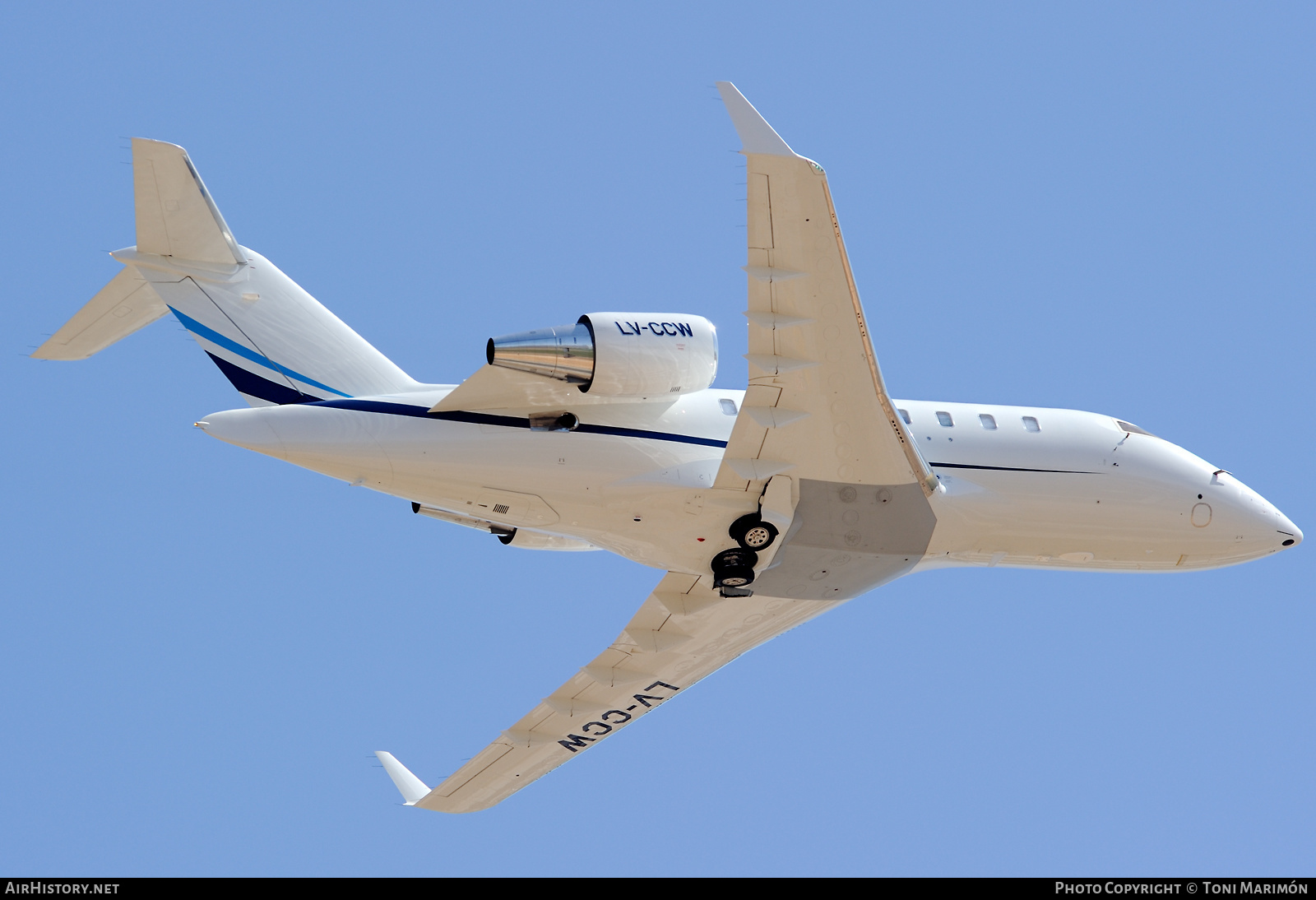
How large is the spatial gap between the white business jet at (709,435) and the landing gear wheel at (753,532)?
3 centimetres

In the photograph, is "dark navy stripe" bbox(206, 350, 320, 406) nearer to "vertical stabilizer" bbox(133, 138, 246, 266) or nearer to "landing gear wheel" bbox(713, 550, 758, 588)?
"vertical stabilizer" bbox(133, 138, 246, 266)

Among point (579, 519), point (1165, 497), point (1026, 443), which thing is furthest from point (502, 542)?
point (1165, 497)

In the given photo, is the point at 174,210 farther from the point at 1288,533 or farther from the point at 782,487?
the point at 1288,533

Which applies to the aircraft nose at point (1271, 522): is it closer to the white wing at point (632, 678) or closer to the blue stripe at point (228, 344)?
the white wing at point (632, 678)

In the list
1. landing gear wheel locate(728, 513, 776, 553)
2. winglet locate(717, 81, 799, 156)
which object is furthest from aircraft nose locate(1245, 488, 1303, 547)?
winglet locate(717, 81, 799, 156)

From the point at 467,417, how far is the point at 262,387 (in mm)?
2545

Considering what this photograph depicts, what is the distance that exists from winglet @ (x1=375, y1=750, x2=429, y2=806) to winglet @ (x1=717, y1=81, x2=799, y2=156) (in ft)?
42.9

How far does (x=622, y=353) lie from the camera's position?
18.3 meters

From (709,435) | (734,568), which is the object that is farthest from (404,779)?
(709,435)

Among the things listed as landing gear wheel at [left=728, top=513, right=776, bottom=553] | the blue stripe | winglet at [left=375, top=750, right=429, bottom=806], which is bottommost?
winglet at [left=375, top=750, right=429, bottom=806]

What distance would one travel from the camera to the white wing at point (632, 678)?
22234 mm

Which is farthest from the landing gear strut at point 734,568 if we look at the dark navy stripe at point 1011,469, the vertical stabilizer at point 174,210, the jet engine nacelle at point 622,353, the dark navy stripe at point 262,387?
the vertical stabilizer at point 174,210

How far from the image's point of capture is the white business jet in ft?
58.1

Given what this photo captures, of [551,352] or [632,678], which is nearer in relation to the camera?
[551,352]
